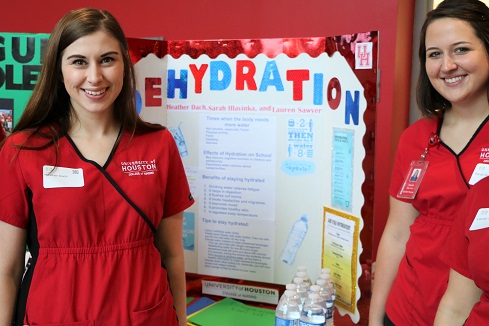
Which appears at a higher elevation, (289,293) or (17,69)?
(17,69)

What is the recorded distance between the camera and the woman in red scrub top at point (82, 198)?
1.58 m

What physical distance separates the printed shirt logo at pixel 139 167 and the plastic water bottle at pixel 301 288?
1041 mm

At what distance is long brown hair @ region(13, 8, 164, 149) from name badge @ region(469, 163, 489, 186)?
99cm

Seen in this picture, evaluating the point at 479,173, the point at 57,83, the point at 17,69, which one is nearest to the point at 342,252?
the point at 479,173

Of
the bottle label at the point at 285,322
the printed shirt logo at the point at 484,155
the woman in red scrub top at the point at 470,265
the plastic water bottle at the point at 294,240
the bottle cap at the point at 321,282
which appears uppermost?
the printed shirt logo at the point at 484,155

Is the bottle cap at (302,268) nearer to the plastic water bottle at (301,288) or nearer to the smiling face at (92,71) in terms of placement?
the plastic water bottle at (301,288)

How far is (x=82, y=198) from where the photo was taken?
1.60 m

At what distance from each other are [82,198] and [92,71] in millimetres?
349

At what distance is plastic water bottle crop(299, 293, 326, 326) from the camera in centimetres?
232

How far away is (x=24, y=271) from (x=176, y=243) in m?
0.45

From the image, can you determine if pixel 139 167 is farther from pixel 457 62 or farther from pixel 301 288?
pixel 301 288

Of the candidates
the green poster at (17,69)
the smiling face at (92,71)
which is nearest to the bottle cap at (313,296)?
the smiling face at (92,71)

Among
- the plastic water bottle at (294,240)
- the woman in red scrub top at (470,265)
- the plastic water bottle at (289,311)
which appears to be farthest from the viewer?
the plastic water bottle at (294,240)

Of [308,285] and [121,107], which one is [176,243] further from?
[308,285]
